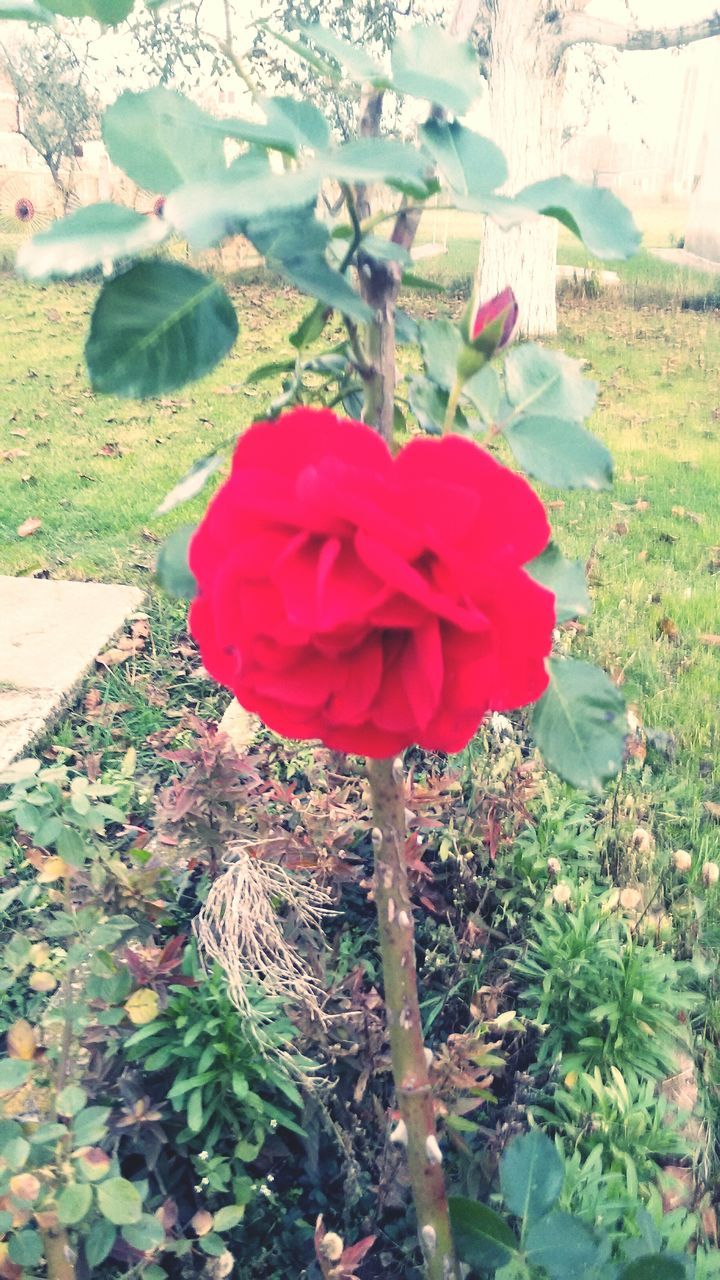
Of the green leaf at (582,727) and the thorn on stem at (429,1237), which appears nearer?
the green leaf at (582,727)

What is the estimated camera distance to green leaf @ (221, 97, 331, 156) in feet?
1.82

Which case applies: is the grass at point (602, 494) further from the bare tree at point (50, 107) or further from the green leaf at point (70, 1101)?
the bare tree at point (50, 107)

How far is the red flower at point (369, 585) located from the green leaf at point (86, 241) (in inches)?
5.4

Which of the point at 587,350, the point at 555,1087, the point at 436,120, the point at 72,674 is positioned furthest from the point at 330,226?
the point at 587,350

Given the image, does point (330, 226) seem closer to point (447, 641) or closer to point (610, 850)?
point (447, 641)

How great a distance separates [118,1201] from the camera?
1.02 metres

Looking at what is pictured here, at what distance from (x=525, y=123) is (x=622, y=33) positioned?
1.22 meters

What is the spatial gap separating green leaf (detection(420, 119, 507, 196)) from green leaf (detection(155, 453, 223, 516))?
26 centimetres

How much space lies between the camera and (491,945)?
72.2 inches

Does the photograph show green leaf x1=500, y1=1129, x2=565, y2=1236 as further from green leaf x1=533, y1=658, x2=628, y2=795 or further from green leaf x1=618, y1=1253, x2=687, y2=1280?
green leaf x1=533, y1=658, x2=628, y2=795

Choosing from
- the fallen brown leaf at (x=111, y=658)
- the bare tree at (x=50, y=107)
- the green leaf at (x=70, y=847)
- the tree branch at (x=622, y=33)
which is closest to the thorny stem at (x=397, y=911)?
the green leaf at (x=70, y=847)

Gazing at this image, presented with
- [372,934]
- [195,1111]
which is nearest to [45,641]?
[372,934]

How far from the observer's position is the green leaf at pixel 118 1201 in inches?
39.8

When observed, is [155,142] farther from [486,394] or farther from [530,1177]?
[530,1177]
